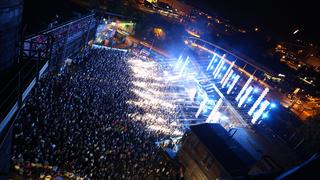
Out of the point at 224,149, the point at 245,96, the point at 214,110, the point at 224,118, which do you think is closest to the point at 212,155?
the point at 224,149

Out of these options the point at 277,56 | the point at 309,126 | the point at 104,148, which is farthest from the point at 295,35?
the point at 104,148

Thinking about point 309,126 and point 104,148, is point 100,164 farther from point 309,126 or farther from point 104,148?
point 309,126

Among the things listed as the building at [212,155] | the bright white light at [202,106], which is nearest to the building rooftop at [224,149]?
the building at [212,155]

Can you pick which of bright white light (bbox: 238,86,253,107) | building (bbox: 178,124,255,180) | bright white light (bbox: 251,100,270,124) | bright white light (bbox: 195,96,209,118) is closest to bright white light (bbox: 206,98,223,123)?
bright white light (bbox: 195,96,209,118)

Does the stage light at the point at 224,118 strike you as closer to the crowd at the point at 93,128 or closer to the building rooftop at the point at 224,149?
the crowd at the point at 93,128

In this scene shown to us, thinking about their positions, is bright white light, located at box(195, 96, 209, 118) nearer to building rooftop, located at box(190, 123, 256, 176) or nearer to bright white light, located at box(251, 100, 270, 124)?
bright white light, located at box(251, 100, 270, 124)
